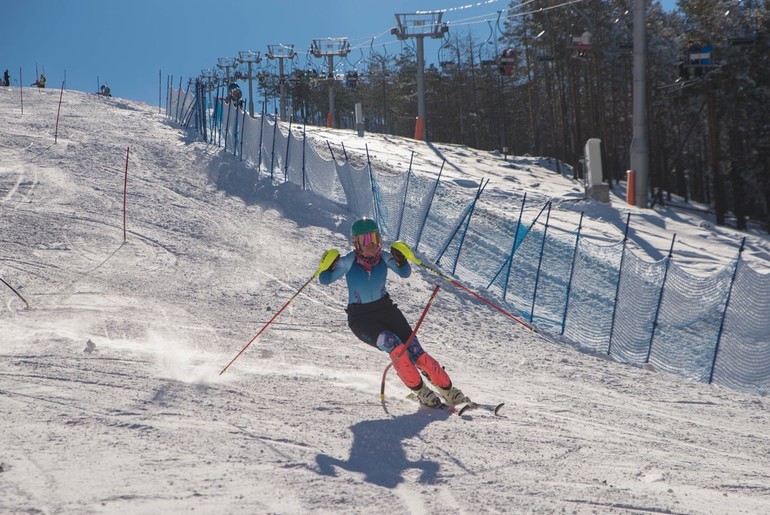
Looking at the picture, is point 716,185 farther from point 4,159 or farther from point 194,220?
point 4,159

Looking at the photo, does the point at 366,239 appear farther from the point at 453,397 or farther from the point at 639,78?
the point at 639,78

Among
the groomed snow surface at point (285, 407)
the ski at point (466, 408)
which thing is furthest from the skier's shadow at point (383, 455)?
the ski at point (466, 408)

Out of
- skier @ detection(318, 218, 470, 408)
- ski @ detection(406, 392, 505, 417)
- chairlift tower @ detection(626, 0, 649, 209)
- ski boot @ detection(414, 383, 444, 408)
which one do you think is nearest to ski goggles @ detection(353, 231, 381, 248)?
skier @ detection(318, 218, 470, 408)

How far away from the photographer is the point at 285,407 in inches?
253

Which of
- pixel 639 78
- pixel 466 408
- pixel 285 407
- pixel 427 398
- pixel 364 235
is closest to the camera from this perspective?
pixel 285 407

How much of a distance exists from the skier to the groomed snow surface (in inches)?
16.6

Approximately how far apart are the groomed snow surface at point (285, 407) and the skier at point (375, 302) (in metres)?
0.42

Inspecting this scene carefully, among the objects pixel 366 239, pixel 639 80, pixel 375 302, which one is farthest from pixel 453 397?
pixel 639 80

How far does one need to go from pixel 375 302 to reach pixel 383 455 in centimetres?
209

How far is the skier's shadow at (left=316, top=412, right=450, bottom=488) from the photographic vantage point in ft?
16.0

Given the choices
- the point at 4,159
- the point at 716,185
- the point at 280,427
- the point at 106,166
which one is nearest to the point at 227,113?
the point at 106,166

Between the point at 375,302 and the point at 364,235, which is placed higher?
the point at 364,235

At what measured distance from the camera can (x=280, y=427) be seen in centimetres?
579

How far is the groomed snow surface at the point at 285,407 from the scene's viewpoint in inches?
179
